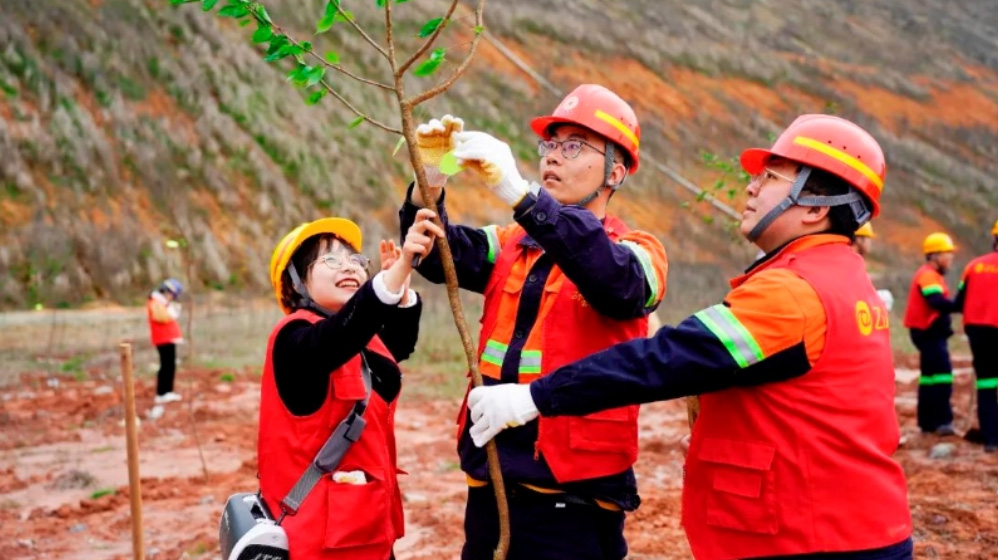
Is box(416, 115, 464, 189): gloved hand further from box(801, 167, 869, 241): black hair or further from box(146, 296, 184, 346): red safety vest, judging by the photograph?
box(146, 296, 184, 346): red safety vest

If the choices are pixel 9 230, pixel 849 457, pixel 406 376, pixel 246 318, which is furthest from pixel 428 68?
pixel 9 230

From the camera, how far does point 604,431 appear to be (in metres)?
2.86

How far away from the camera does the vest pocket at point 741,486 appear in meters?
2.44

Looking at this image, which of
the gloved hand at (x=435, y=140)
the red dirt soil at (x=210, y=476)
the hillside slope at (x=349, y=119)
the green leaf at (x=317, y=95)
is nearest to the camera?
the green leaf at (x=317, y=95)

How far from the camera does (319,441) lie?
301 cm

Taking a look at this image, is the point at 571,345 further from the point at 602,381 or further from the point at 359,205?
the point at 359,205

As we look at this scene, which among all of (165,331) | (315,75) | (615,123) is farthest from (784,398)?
(165,331)

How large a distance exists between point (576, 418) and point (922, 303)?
738 cm

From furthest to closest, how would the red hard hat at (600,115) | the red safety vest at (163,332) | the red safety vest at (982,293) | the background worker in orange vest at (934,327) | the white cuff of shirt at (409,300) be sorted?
the red safety vest at (163,332) < the background worker in orange vest at (934,327) < the red safety vest at (982,293) < the white cuff of shirt at (409,300) < the red hard hat at (600,115)

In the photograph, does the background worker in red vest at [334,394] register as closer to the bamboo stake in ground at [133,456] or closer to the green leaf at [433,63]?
the green leaf at [433,63]

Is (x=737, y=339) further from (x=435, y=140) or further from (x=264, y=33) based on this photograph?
(x=264, y=33)

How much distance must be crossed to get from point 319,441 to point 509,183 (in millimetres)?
1038

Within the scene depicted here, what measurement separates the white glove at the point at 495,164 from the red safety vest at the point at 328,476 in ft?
2.70

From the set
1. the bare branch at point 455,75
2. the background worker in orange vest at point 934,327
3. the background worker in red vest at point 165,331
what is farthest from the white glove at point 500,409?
the background worker in red vest at point 165,331
